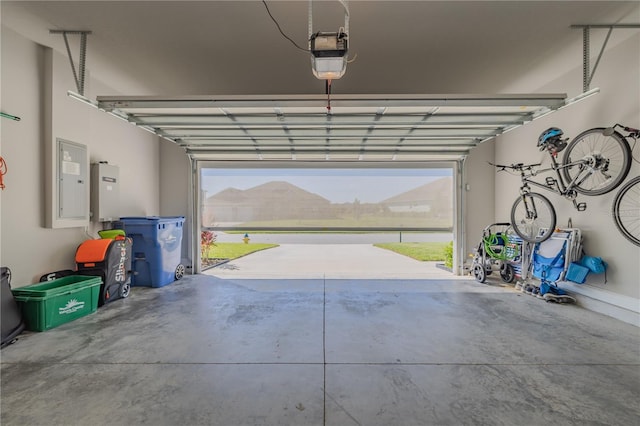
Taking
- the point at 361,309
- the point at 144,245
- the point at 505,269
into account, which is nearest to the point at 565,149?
the point at 505,269

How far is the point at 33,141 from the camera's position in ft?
10.8

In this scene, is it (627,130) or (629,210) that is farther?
(629,210)

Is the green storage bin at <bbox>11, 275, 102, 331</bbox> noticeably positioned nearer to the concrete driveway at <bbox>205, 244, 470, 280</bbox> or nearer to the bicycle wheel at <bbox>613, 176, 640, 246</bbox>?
the concrete driveway at <bbox>205, 244, 470, 280</bbox>

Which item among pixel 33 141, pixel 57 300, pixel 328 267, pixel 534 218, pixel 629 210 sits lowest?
pixel 328 267

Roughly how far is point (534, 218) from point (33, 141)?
7139 millimetres

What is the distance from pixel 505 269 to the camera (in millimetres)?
4926

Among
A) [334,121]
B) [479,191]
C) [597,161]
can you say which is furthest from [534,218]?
[334,121]

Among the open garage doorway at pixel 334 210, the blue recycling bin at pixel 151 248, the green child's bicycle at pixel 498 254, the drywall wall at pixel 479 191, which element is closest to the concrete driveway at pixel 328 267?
the green child's bicycle at pixel 498 254

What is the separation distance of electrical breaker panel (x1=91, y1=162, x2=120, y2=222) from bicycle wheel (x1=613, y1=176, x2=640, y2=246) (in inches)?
277

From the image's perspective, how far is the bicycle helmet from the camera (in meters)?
3.78

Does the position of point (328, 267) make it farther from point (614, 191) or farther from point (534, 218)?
point (614, 191)

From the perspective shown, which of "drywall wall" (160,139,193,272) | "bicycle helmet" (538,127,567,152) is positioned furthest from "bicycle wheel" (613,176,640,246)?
"drywall wall" (160,139,193,272)

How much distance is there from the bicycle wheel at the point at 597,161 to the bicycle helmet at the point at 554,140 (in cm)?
12

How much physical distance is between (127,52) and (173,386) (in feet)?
12.7
